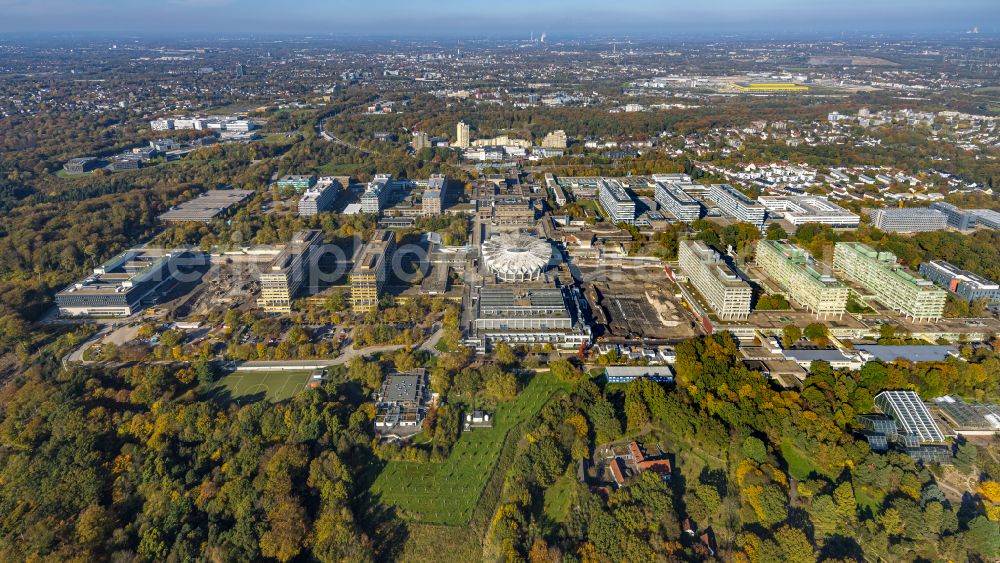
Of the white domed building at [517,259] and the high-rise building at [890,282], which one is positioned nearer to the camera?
the high-rise building at [890,282]

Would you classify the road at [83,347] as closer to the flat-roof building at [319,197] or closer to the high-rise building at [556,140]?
the flat-roof building at [319,197]

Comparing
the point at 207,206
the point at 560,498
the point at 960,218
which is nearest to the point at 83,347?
the point at 207,206

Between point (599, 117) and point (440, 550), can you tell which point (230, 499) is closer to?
point (440, 550)

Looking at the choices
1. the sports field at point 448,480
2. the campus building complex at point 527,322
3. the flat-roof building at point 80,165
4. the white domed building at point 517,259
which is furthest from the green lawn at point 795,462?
the flat-roof building at point 80,165

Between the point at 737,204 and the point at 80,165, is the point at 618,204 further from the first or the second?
the point at 80,165

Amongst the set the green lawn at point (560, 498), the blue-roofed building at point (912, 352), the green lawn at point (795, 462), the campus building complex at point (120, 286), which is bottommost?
the green lawn at point (560, 498)

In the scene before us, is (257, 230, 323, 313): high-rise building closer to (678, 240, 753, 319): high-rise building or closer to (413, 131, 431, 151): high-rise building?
(678, 240, 753, 319): high-rise building
